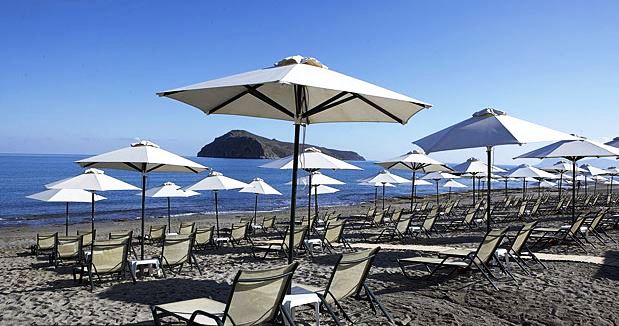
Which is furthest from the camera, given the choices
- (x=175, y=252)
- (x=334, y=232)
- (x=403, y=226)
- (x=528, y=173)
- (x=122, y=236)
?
(x=528, y=173)

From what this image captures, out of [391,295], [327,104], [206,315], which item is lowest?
[391,295]

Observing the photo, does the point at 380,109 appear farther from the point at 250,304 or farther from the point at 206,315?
the point at 206,315

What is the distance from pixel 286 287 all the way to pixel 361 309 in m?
1.74

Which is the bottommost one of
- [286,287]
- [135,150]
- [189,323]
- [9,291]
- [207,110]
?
[9,291]

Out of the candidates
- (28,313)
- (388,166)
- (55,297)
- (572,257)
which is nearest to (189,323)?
(28,313)

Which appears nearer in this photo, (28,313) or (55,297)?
(28,313)

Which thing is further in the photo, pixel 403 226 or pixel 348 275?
pixel 403 226

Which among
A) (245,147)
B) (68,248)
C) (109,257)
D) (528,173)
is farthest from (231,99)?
(245,147)

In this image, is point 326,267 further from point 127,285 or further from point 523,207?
point 523,207

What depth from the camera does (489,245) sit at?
266 inches

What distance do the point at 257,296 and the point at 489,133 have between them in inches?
162

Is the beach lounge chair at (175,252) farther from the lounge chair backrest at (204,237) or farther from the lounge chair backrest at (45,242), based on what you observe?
the lounge chair backrest at (45,242)

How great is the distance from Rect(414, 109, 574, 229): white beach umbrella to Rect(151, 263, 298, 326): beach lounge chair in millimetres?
3612

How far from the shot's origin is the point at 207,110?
5621mm
